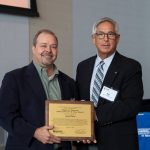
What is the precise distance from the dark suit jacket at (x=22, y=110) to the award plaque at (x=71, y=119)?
7cm

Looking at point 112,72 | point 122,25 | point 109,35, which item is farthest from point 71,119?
point 122,25

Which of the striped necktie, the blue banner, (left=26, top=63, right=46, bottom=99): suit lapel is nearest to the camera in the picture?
(left=26, top=63, right=46, bottom=99): suit lapel

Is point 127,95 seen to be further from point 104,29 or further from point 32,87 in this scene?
point 32,87

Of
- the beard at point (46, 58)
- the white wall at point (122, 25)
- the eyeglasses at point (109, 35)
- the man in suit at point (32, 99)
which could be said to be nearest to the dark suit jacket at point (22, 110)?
the man in suit at point (32, 99)

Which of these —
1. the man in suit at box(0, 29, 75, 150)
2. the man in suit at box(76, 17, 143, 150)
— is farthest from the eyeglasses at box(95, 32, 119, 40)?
the man in suit at box(0, 29, 75, 150)

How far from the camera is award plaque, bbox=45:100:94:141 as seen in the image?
2225 millimetres

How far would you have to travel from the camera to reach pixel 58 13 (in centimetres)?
406

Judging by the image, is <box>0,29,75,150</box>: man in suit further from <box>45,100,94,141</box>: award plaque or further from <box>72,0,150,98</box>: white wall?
<box>72,0,150,98</box>: white wall

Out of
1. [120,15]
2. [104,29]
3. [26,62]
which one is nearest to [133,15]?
[120,15]

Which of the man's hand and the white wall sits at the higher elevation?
the white wall

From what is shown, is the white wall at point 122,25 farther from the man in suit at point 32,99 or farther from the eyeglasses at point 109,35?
the man in suit at point 32,99

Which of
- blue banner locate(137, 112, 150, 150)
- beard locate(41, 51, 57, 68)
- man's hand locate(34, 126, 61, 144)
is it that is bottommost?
blue banner locate(137, 112, 150, 150)

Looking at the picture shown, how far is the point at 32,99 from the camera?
2254 mm

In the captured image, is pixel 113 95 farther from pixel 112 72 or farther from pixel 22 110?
pixel 22 110
